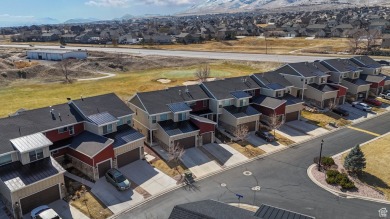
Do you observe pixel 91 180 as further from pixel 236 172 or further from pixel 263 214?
pixel 263 214

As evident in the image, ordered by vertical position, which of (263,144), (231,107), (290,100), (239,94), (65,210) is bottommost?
(65,210)

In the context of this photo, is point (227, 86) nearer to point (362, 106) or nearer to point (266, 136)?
point (266, 136)

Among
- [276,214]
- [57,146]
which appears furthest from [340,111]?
[57,146]

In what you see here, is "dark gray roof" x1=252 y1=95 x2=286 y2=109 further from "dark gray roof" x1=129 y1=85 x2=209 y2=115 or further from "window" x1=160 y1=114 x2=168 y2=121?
"window" x1=160 y1=114 x2=168 y2=121

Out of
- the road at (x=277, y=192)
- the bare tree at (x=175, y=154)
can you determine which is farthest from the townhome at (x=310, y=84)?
the bare tree at (x=175, y=154)

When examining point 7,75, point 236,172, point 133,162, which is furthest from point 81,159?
point 7,75

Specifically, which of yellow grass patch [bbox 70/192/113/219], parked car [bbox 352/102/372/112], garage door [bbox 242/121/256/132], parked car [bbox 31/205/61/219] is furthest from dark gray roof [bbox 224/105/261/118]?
parked car [bbox 31/205/61/219]
